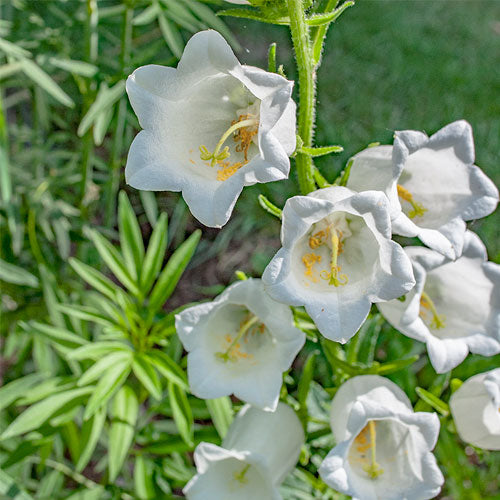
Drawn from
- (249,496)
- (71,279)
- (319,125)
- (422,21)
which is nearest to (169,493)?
(249,496)

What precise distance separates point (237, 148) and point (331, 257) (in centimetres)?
26

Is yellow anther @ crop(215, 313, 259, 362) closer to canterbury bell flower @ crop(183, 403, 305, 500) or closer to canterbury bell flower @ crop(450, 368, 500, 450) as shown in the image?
canterbury bell flower @ crop(183, 403, 305, 500)

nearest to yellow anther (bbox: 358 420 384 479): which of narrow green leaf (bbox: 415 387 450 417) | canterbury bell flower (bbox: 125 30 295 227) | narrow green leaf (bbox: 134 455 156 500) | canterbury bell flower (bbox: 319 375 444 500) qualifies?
canterbury bell flower (bbox: 319 375 444 500)

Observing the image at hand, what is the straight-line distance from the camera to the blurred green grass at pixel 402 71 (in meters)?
3.40

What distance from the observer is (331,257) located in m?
1.30

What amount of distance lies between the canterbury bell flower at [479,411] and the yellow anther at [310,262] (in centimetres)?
36

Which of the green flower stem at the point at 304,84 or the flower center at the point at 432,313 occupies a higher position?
the green flower stem at the point at 304,84

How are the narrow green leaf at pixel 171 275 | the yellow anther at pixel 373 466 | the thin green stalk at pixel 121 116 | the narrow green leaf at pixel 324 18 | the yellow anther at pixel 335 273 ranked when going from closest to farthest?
the narrow green leaf at pixel 324 18 → the yellow anther at pixel 335 273 → the yellow anther at pixel 373 466 → the narrow green leaf at pixel 171 275 → the thin green stalk at pixel 121 116

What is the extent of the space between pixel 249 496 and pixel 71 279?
3.75ft

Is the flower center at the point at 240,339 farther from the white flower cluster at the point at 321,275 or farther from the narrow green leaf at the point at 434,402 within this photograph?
the narrow green leaf at the point at 434,402

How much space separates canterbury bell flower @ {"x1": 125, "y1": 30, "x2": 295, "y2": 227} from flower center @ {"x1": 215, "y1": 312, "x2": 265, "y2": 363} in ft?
1.07

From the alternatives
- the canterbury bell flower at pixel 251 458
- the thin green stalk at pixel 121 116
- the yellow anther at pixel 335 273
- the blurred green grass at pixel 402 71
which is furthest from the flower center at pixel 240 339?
the blurred green grass at pixel 402 71

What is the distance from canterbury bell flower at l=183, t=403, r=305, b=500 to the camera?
1343 millimetres

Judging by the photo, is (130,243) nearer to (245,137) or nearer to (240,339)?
(240,339)
